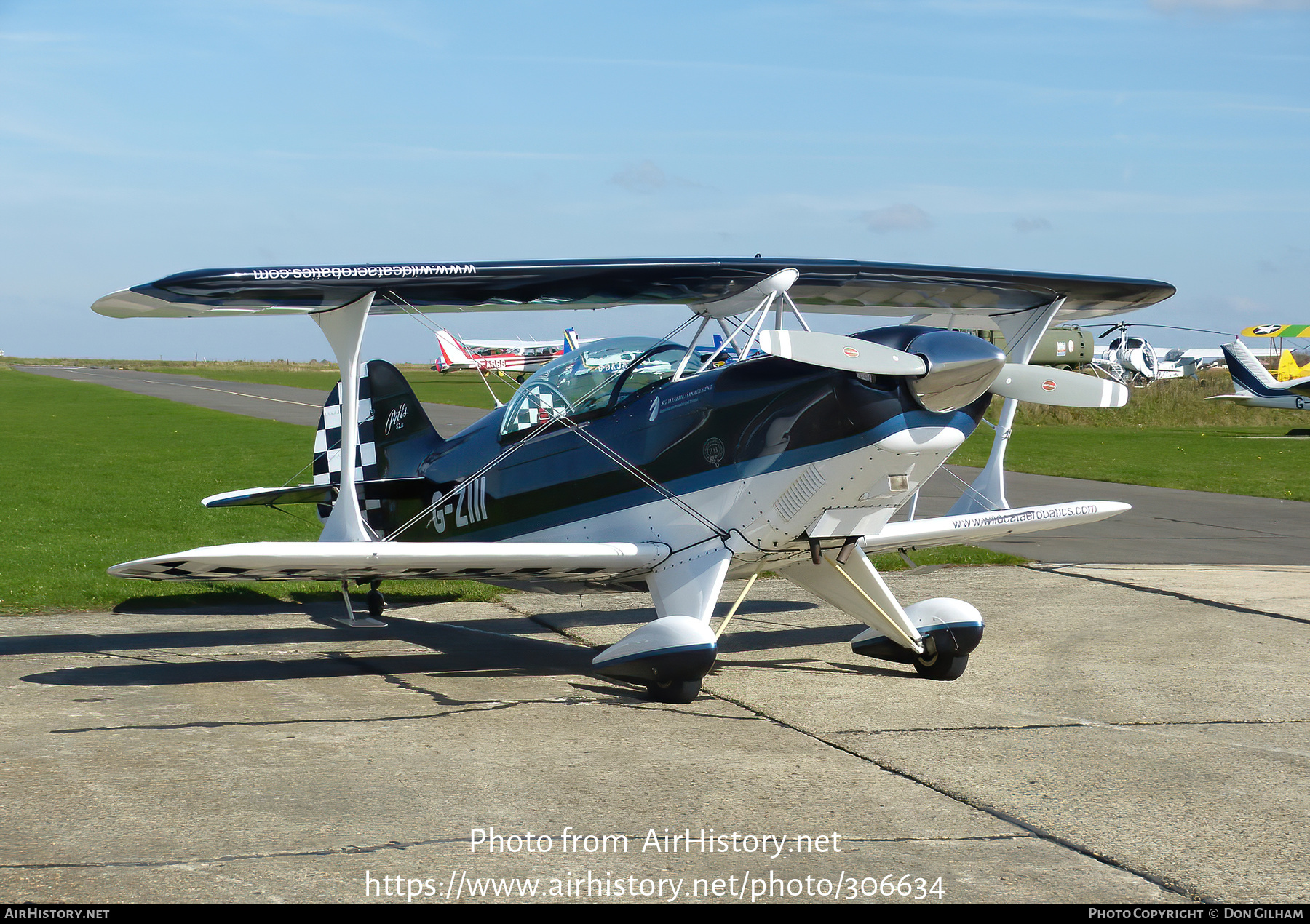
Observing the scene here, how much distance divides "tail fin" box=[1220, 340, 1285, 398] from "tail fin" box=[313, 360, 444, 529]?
33375mm

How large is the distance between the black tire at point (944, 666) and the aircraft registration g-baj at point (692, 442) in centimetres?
1

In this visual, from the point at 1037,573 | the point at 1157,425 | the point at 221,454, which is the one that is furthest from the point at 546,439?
the point at 1157,425

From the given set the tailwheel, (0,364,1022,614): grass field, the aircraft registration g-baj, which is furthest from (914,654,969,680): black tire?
(0,364,1022,614): grass field

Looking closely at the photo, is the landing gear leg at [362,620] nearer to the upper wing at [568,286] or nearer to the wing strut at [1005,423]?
the upper wing at [568,286]

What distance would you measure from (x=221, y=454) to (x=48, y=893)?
22931 mm

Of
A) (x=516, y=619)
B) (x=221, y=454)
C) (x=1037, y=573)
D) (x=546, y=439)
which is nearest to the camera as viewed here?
(x=546, y=439)

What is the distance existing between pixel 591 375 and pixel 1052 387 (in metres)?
2.91

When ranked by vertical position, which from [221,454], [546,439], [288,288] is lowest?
[221,454]

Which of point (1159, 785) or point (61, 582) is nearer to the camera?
point (1159, 785)

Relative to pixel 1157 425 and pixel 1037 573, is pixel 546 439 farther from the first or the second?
pixel 1157 425

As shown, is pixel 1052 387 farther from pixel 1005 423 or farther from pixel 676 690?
pixel 676 690

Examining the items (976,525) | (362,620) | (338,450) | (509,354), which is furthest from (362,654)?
(509,354)

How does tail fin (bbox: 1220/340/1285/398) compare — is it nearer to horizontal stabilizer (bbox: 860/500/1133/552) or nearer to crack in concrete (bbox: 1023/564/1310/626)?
crack in concrete (bbox: 1023/564/1310/626)
